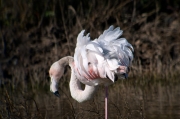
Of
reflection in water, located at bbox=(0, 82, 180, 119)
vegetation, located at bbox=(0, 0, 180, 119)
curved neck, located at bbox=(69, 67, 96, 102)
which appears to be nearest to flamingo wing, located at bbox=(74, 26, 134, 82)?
curved neck, located at bbox=(69, 67, 96, 102)

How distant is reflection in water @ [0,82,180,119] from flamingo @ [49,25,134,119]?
9.6 inches

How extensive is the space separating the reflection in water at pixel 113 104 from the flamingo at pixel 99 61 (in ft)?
0.80

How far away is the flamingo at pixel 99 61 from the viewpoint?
538 cm

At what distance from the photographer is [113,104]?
573cm

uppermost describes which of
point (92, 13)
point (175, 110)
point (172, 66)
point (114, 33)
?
point (92, 13)

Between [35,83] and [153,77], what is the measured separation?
261cm

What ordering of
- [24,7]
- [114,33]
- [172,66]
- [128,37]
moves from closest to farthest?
[114,33] < [172,66] < [128,37] < [24,7]

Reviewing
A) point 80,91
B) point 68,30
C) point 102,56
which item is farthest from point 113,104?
point 68,30

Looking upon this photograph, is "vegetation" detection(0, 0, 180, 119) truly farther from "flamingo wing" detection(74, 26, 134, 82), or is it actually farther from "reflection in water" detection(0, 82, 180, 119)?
"flamingo wing" detection(74, 26, 134, 82)

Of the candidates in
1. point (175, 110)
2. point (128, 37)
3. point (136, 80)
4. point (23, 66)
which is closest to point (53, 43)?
point (23, 66)

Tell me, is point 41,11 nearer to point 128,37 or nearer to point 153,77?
point 128,37

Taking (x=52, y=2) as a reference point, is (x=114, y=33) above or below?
below

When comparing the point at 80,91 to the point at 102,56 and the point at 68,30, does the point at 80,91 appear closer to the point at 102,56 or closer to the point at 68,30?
the point at 102,56

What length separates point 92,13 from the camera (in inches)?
454
